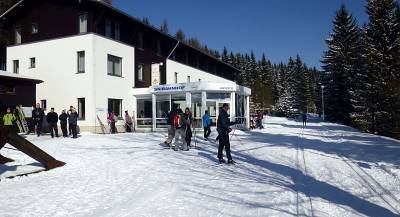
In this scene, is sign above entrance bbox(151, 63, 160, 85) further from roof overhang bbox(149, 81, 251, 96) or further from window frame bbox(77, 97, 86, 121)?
window frame bbox(77, 97, 86, 121)

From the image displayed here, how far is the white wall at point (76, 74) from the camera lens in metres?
24.9

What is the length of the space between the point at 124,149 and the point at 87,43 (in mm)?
12240

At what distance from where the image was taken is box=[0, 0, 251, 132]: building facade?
25.2m

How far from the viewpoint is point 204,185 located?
856 centimetres

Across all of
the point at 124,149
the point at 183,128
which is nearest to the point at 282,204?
the point at 183,128

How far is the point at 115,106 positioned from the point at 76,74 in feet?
11.2

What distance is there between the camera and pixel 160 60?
33031 millimetres

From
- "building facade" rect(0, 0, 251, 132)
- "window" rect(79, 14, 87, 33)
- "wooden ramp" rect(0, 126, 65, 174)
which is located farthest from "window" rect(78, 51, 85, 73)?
"wooden ramp" rect(0, 126, 65, 174)

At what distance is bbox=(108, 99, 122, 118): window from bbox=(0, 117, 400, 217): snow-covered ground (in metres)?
12.3

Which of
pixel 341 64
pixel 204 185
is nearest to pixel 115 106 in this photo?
pixel 204 185

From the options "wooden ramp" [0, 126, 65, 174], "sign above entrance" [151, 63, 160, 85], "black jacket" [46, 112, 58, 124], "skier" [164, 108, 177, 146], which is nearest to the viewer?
"wooden ramp" [0, 126, 65, 174]

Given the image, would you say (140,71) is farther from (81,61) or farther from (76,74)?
(76,74)

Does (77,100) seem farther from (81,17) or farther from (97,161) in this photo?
(97,161)

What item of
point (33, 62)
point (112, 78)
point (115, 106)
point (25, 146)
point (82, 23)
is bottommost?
point (25, 146)
